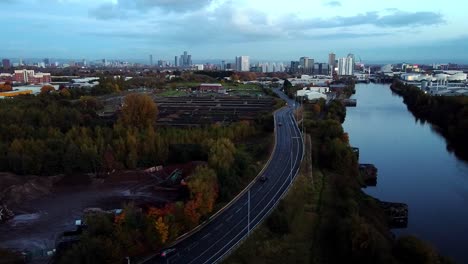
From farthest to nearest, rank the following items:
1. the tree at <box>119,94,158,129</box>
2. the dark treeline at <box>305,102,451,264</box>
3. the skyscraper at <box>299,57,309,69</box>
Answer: the skyscraper at <box>299,57,309,69</box> < the tree at <box>119,94,158,129</box> < the dark treeline at <box>305,102,451,264</box>

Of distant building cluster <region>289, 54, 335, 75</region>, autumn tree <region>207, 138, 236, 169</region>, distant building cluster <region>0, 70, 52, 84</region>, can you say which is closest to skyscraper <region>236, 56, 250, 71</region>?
distant building cluster <region>289, 54, 335, 75</region>

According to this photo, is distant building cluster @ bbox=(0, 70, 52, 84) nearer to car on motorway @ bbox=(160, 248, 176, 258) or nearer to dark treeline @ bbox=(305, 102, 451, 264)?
dark treeline @ bbox=(305, 102, 451, 264)

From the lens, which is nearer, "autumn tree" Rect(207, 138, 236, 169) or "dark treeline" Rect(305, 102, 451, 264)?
"dark treeline" Rect(305, 102, 451, 264)

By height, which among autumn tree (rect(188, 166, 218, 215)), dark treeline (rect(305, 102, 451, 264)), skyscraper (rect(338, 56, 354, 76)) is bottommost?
dark treeline (rect(305, 102, 451, 264))

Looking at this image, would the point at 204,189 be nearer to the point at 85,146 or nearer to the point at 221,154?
the point at 221,154

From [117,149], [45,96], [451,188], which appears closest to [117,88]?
[45,96]

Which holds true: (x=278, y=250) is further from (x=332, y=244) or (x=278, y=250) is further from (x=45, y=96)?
(x=45, y=96)
